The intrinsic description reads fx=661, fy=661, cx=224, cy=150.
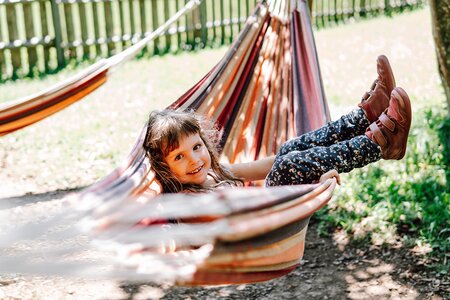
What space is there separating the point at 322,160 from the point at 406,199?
4.19 ft

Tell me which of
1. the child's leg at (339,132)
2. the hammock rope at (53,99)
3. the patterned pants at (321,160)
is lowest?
the patterned pants at (321,160)

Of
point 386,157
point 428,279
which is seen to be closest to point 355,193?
point 428,279

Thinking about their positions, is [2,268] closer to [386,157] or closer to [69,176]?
[386,157]

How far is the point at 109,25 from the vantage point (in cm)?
750

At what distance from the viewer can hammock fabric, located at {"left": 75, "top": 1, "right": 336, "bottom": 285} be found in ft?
5.41

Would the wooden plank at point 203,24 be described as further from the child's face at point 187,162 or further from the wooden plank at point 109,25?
the child's face at point 187,162

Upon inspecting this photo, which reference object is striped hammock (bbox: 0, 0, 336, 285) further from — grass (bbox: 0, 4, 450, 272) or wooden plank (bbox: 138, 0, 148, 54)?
wooden plank (bbox: 138, 0, 148, 54)

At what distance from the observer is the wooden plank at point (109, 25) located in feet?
24.3

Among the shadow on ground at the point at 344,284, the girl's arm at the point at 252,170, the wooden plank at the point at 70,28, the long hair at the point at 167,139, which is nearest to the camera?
the long hair at the point at 167,139

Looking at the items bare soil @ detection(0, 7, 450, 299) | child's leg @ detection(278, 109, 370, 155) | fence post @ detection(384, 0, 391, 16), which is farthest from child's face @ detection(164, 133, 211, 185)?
fence post @ detection(384, 0, 391, 16)

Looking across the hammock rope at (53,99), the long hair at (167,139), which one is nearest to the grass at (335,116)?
the long hair at (167,139)

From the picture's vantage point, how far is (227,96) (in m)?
3.17

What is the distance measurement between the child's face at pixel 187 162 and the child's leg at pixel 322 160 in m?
0.29

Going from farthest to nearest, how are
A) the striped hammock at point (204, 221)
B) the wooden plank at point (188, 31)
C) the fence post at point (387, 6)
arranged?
1. the fence post at point (387, 6)
2. the wooden plank at point (188, 31)
3. the striped hammock at point (204, 221)
